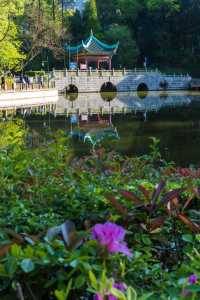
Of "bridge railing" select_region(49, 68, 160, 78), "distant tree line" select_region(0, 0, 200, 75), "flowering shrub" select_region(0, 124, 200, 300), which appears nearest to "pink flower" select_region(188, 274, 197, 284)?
"flowering shrub" select_region(0, 124, 200, 300)

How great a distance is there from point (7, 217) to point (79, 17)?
5891 cm

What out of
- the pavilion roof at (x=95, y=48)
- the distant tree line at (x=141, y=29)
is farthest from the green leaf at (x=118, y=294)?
the distant tree line at (x=141, y=29)

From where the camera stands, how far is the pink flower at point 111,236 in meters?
1.57

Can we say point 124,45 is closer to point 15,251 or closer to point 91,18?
point 91,18

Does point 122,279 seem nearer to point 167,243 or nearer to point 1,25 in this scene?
point 167,243

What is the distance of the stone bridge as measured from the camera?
48.1m

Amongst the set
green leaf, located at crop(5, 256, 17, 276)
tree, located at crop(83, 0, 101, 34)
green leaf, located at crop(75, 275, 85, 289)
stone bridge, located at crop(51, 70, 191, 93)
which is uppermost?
tree, located at crop(83, 0, 101, 34)

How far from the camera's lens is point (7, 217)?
254cm

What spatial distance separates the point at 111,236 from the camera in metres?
1.60

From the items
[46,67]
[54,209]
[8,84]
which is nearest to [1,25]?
[8,84]

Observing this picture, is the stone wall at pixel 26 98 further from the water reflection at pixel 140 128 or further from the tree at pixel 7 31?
the water reflection at pixel 140 128

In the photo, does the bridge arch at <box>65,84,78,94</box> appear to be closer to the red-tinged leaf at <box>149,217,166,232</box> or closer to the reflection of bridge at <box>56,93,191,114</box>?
the reflection of bridge at <box>56,93,191,114</box>

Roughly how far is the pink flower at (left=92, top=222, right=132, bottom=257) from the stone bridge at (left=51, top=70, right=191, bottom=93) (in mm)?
44830

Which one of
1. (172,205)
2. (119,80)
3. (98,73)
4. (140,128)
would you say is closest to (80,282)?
(172,205)
